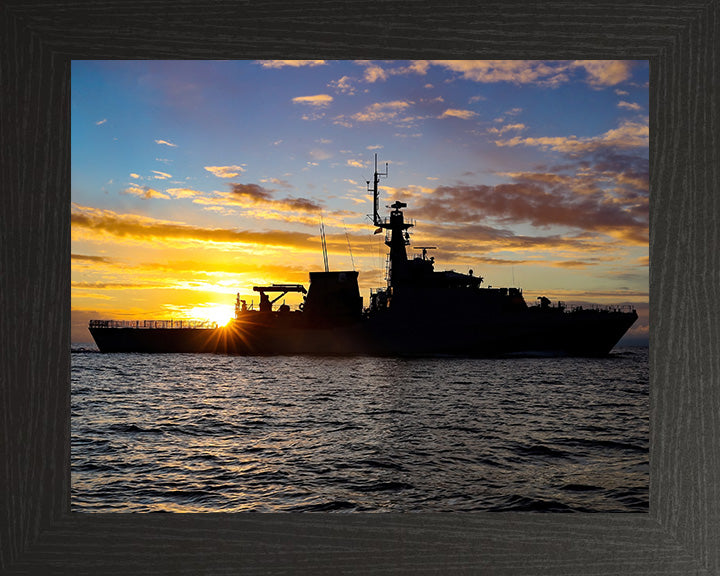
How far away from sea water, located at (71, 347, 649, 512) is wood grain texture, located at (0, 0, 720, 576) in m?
0.21

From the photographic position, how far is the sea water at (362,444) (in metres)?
3.08

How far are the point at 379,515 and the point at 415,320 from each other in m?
15.2

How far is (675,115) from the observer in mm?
915

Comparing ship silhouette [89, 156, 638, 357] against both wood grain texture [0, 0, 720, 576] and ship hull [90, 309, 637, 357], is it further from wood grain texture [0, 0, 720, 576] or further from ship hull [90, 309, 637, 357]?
wood grain texture [0, 0, 720, 576]

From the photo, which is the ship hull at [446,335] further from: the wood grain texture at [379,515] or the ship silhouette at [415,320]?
the wood grain texture at [379,515]

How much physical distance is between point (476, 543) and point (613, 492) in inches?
115

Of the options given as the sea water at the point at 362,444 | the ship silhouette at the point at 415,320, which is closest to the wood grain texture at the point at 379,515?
the sea water at the point at 362,444

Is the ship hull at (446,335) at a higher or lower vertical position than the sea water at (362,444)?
higher

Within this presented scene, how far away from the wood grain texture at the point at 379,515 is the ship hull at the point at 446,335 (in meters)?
15.1

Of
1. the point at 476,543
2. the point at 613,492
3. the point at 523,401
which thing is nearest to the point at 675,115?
the point at 476,543

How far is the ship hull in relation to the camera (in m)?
16.0

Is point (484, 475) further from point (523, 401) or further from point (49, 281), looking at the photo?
point (523, 401)

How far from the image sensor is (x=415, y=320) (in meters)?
16.1

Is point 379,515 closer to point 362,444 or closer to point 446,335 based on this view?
point 362,444
